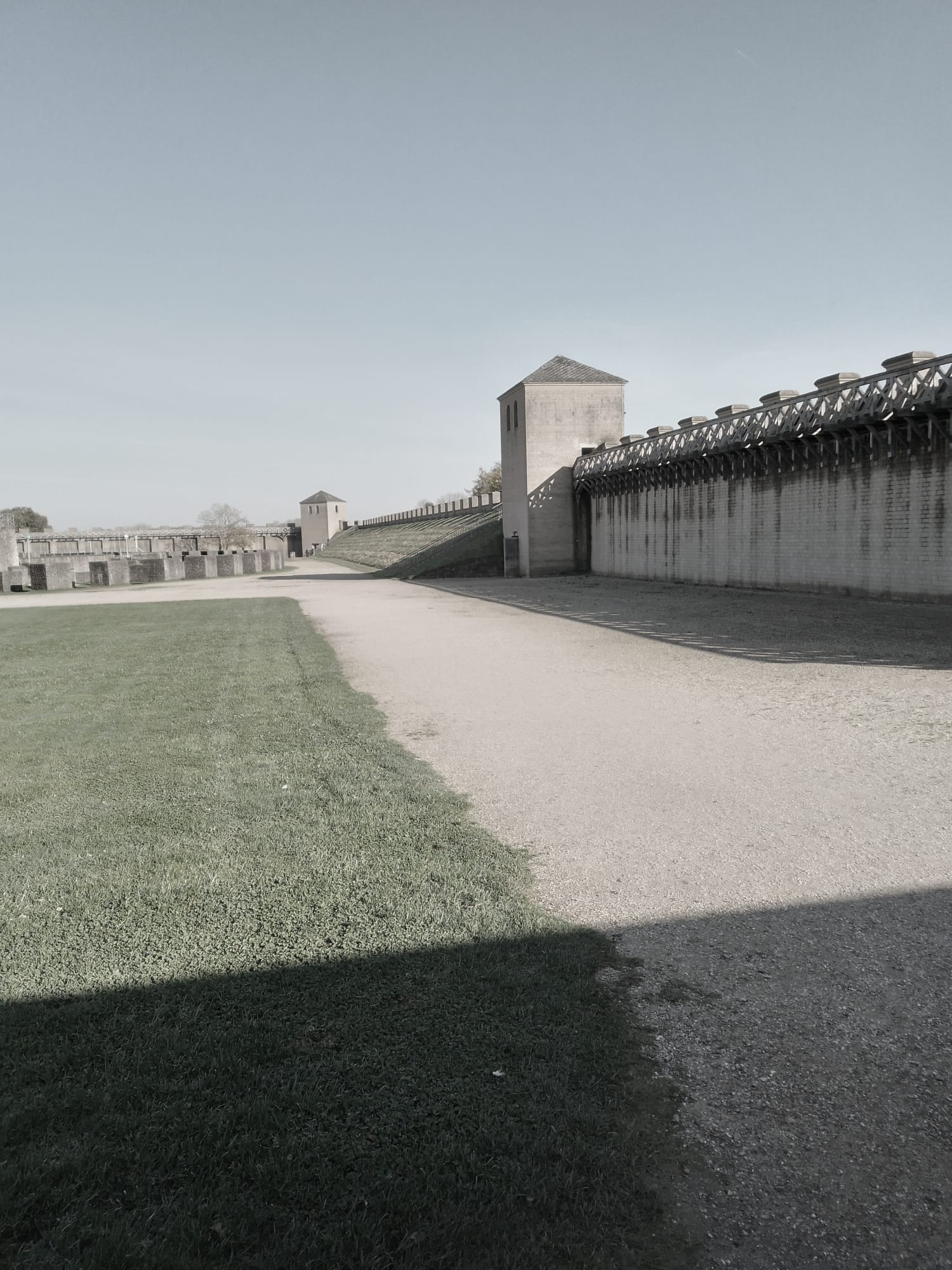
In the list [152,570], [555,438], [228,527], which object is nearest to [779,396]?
[555,438]

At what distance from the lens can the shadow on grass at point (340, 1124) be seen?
207 cm

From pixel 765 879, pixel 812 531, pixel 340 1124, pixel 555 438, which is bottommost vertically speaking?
pixel 765 879

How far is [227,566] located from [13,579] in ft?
40.8

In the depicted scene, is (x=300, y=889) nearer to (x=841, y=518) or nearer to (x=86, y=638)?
(x=86, y=638)

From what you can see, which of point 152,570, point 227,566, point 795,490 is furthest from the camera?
point 227,566

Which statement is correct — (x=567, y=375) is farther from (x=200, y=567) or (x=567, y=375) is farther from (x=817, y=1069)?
(x=817, y=1069)

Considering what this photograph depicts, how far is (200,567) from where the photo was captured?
4709 centimetres

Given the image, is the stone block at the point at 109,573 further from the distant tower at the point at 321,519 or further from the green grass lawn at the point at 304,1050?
the distant tower at the point at 321,519

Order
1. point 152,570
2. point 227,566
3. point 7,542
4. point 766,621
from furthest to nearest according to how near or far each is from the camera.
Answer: point 227,566 → point 7,542 → point 152,570 → point 766,621

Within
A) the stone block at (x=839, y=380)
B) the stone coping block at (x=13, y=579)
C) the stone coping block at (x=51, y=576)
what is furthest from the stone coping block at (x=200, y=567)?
the stone block at (x=839, y=380)

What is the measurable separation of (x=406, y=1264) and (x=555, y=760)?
4899 mm

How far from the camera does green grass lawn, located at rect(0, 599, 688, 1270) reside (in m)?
2.11

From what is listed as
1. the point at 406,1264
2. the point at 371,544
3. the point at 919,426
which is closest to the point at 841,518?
the point at 919,426

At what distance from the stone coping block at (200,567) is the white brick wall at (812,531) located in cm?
2446
